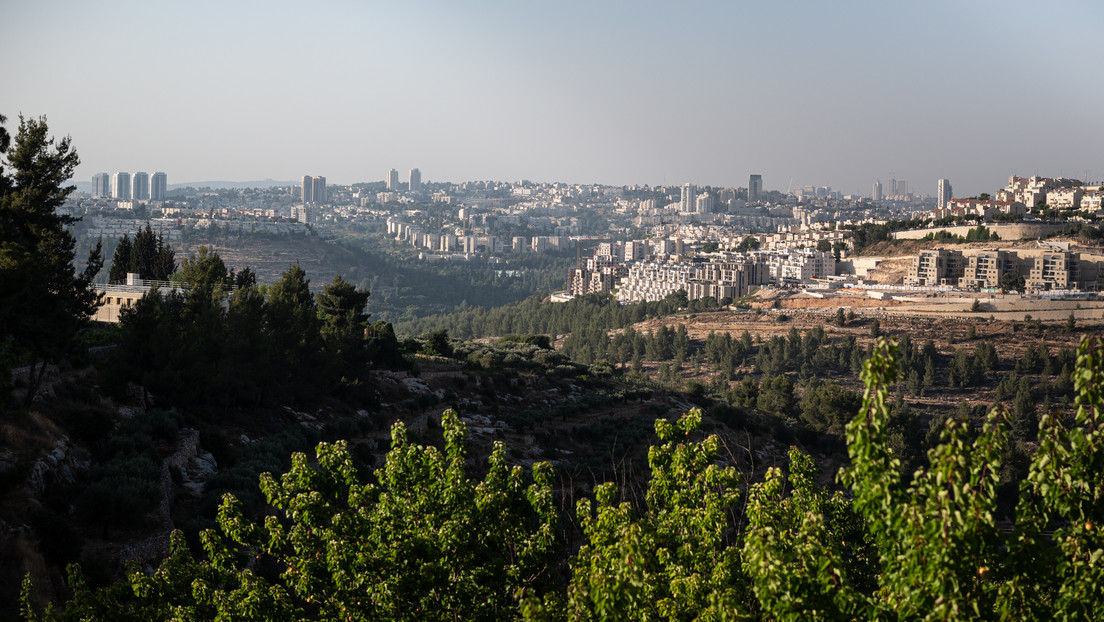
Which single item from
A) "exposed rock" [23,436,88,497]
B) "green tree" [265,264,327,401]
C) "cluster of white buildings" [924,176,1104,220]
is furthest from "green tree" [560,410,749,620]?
"cluster of white buildings" [924,176,1104,220]

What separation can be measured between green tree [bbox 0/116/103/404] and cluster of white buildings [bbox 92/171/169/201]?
167m

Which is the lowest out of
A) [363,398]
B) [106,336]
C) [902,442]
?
[902,442]

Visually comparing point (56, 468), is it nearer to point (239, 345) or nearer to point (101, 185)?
point (239, 345)

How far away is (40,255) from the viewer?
43.2 feet

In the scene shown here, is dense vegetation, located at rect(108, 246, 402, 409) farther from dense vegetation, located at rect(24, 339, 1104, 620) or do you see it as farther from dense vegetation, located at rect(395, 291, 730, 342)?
dense vegetation, located at rect(395, 291, 730, 342)

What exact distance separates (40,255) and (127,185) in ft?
574

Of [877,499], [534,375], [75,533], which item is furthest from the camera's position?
[534,375]

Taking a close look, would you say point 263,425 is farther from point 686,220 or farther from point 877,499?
point 686,220

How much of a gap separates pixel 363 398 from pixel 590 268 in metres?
79.3

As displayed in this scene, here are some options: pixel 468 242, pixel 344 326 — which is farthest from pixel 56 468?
pixel 468 242

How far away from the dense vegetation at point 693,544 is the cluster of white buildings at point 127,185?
179 m

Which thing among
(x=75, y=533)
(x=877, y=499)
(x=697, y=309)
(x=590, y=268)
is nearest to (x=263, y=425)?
(x=75, y=533)

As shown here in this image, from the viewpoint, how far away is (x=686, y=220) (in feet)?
589

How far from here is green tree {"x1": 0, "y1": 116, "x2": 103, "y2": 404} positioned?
38.7 feet
